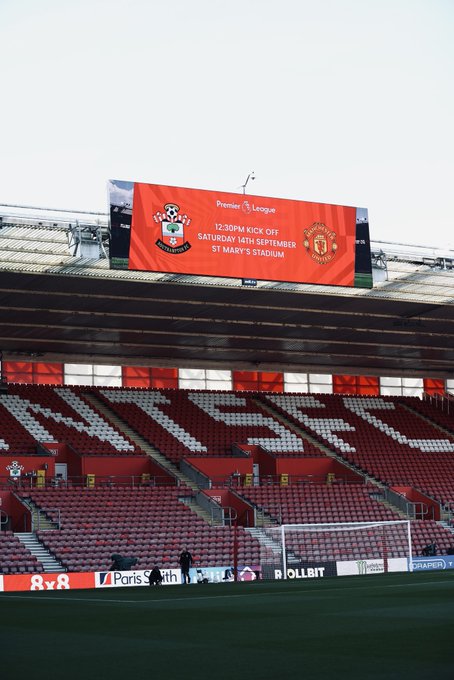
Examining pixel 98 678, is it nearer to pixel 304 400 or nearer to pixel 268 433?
pixel 268 433

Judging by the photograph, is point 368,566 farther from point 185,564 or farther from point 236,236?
point 236,236

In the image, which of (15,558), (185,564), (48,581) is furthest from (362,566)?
(15,558)

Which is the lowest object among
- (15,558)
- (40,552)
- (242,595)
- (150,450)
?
(242,595)

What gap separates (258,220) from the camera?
35.0 m

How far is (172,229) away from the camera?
1334 inches

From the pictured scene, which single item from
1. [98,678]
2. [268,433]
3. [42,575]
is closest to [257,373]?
[268,433]

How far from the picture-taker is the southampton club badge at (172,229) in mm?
33656

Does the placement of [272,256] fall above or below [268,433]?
above

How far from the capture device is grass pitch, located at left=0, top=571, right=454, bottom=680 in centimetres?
938

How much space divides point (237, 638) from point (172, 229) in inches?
895

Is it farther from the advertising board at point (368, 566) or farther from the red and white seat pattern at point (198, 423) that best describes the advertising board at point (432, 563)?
the red and white seat pattern at point (198, 423)

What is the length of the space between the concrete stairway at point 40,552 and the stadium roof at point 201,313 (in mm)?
8808

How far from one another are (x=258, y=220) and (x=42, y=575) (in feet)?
44.0

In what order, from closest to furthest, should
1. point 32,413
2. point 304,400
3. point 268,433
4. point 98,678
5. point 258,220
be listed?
point 98,678
point 258,220
point 32,413
point 268,433
point 304,400
